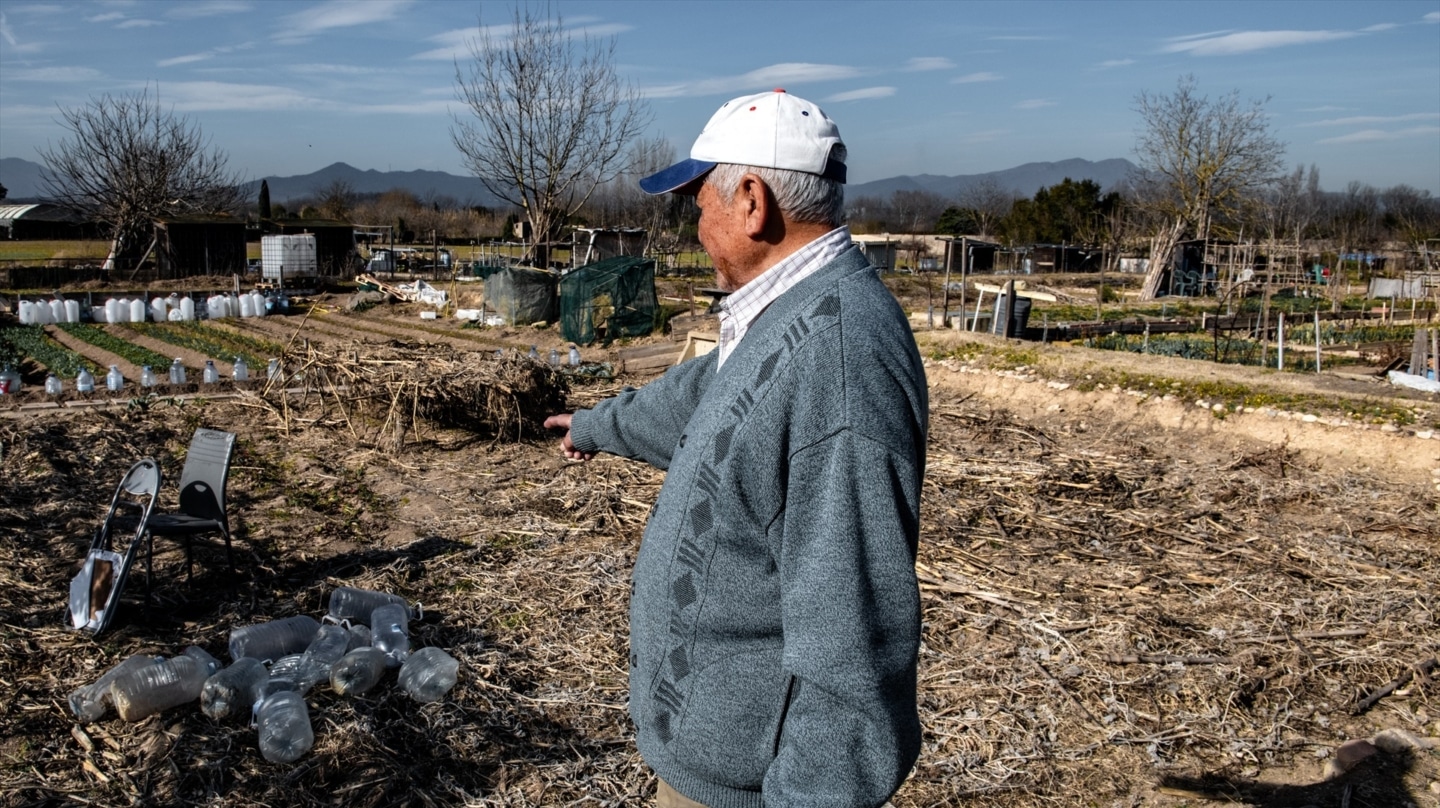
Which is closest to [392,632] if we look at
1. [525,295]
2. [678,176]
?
[678,176]

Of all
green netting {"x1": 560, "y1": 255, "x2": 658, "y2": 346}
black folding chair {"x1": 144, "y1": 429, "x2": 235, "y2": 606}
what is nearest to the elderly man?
black folding chair {"x1": 144, "y1": 429, "x2": 235, "y2": 606}

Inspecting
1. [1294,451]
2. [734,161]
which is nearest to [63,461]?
[734,161]

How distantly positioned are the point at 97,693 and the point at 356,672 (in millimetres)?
1007

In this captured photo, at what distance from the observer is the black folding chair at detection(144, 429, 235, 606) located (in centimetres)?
575

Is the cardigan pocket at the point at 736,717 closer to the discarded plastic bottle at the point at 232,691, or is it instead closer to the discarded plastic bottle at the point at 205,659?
the discarded plastic bottle at the point at 232,691

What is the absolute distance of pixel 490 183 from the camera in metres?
30.2

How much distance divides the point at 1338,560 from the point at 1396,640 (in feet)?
4.26

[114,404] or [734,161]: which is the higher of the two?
[734,161]

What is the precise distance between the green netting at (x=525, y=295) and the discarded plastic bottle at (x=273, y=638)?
54.3ft

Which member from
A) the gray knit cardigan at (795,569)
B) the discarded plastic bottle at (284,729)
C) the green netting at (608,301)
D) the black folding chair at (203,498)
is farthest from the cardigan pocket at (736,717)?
the green netting at (608,301)

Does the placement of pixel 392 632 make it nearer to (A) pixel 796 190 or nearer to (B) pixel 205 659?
(B) pixel 205 659

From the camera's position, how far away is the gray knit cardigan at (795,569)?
1.59 m

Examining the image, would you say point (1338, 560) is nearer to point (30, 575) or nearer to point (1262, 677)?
point (1262, 677)

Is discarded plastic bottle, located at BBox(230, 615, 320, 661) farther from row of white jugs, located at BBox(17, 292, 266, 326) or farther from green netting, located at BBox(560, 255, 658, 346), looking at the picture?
row of white jugs, located at BBox(17, 292, 266, 326)
